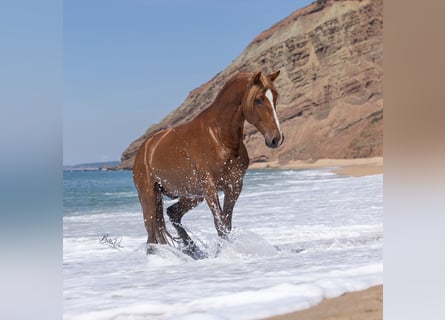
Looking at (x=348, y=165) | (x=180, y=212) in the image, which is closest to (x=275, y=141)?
(x=348, y=165)

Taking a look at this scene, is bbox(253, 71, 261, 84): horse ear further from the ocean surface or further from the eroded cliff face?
the ocean surface

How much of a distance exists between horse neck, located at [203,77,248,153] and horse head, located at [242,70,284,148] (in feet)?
0.10

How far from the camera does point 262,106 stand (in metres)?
3.18

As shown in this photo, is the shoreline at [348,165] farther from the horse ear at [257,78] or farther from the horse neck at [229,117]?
the horse ear at [257,78]

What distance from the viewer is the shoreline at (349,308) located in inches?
123

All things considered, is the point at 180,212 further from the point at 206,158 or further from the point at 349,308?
the point at 349,308

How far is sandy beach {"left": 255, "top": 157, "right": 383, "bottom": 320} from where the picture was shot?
10.3 ft

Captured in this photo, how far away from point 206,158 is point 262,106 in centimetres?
32
